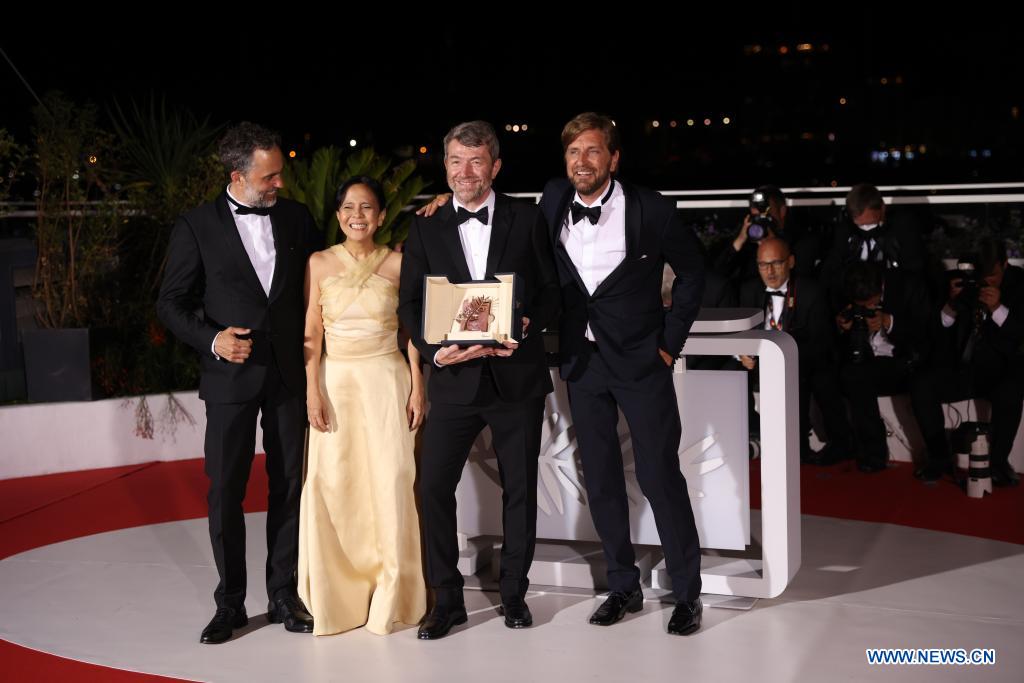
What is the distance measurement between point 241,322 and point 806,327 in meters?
3.83

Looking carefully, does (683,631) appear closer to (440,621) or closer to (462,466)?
(440,621)

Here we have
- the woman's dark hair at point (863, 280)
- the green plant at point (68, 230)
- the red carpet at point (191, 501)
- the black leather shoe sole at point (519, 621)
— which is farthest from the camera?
the green plant at point (68, 230)

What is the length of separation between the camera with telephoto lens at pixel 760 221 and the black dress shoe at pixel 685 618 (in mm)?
3572

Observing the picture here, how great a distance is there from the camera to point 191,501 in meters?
6.65

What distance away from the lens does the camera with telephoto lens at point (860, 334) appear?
6918 mm

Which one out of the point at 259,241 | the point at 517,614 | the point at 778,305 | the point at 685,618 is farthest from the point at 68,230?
the point at 685,618

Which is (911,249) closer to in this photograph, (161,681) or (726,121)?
(161,681)

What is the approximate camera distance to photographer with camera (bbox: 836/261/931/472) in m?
6.92

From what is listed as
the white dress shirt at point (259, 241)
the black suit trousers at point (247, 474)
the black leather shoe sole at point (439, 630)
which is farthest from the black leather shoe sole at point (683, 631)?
the white dress shirt at point (259, 241)

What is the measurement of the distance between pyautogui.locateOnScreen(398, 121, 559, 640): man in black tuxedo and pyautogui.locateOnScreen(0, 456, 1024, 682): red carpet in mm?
2355

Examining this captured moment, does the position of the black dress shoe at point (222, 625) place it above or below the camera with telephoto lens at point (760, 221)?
below

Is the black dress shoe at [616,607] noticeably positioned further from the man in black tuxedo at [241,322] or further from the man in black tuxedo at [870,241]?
the man in black tuxedo at [870,241]

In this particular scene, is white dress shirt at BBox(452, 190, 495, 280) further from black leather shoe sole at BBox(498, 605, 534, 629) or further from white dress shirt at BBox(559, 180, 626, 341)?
black leather shoe sole at BBox(498, 605, 534, 629)

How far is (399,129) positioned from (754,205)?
15.7 meters
